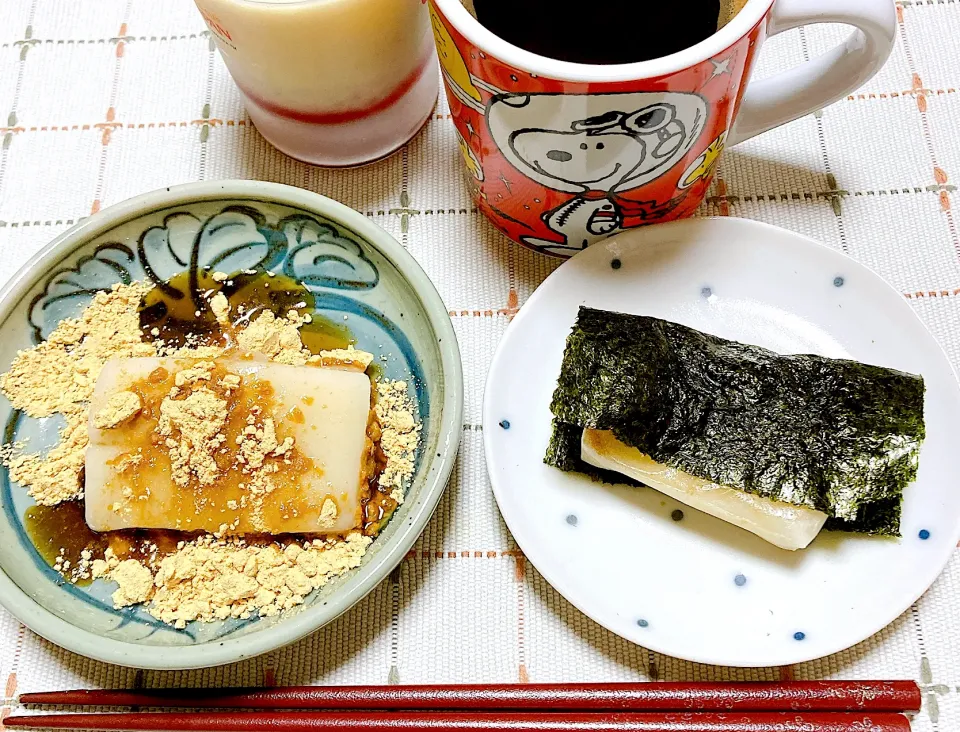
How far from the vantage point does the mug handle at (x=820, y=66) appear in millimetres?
832

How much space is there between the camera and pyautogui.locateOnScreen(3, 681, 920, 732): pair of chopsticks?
0.86m

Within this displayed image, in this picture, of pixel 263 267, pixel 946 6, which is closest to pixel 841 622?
pixel 263 267

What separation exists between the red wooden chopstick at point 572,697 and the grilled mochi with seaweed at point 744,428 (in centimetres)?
16

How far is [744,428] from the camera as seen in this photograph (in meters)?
0.92

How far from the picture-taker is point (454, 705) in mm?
892

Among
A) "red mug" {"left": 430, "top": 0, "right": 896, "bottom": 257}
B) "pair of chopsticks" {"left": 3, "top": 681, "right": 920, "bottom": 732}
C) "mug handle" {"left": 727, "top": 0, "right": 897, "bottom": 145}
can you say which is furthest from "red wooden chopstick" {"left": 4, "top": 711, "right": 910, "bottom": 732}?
"mug handle" {"left": 727, "top": 0, "right": 897, "bottom": 145}

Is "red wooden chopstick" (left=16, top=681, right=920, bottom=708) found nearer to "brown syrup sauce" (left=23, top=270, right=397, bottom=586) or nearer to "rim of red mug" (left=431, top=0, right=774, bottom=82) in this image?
"brown syrup sauce" (left=23, top=270, right=397, bottom=586)

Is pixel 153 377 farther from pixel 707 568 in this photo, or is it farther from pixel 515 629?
pixel 707 568

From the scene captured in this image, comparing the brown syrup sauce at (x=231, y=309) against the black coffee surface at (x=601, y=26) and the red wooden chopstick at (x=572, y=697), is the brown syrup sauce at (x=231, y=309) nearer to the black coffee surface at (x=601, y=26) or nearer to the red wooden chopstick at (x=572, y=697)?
the red wooden chopstick at (x=572, y=697)

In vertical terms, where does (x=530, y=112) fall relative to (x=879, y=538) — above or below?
above

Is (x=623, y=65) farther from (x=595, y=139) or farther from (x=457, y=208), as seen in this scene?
(x=457, y=208)

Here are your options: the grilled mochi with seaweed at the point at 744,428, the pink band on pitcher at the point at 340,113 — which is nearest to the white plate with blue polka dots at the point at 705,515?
the grilled mochi with seaweed at the point at 744,428

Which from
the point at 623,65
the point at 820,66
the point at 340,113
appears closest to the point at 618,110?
the point at 623,65

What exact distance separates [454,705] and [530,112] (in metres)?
0.62
